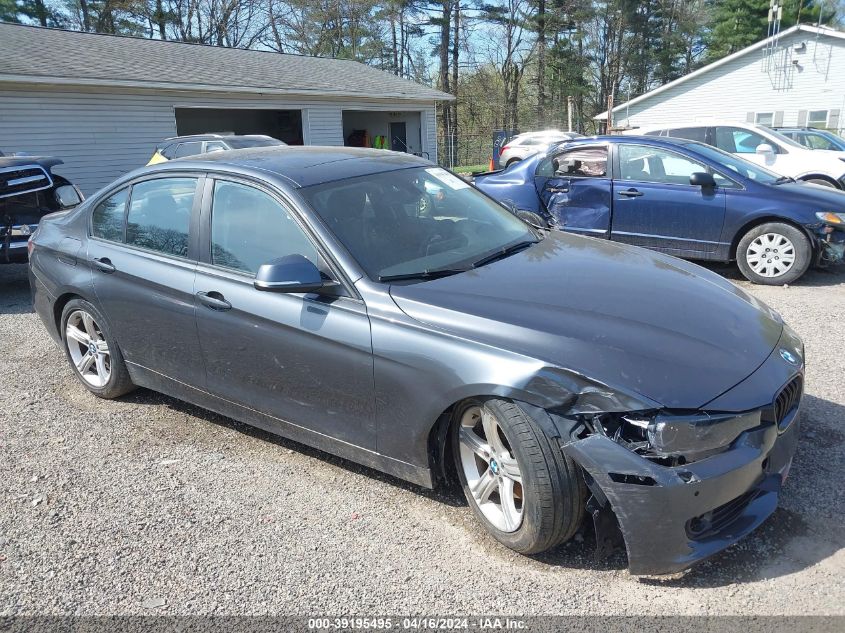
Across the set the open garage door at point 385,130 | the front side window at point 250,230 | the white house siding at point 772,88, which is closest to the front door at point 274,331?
the front side window at point 250,230

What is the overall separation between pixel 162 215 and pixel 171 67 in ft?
55.9

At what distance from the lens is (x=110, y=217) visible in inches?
174

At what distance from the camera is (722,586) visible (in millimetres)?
2629

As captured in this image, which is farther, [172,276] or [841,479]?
[172,276]

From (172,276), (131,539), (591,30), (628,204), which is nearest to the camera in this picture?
(131,539)

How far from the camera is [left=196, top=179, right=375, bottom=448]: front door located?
10.3 ft

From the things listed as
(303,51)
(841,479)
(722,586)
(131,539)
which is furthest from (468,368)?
(303,51)

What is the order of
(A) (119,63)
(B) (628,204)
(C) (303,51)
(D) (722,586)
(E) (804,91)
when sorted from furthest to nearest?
(C) (303,51), (E) (804,91), (A) (119,63), (B) (628,204), (D) (722,586)

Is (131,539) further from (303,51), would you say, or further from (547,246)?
(303,51)

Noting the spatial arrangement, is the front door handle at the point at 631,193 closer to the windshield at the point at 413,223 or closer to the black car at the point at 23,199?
the windshield at the point at 413,223

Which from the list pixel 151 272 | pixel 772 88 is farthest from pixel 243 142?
pixel 772 88

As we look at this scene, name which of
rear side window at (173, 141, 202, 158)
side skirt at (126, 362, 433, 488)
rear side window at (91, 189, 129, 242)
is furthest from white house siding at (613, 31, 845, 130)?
side skirt at (126, 362, 433, 488)

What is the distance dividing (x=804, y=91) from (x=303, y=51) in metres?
27.5

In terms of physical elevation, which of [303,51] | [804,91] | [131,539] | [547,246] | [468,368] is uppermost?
[303,51]
